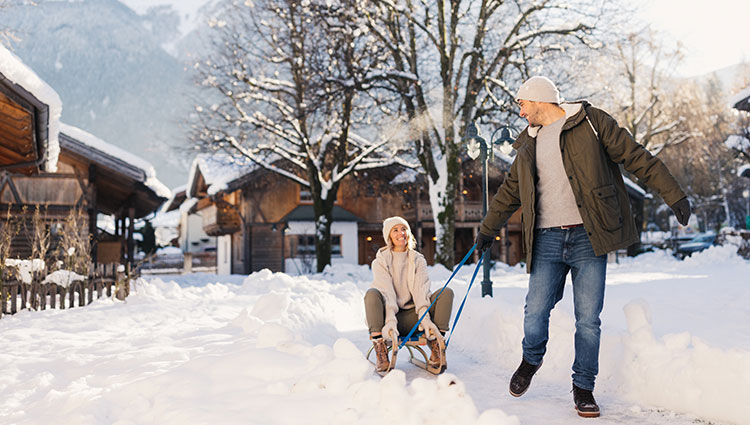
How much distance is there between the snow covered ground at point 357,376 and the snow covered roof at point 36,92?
2.78m

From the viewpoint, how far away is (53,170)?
36.0ft

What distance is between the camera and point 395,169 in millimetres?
30016

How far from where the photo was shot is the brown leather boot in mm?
5152

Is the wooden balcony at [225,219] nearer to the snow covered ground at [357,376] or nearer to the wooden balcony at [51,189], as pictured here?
the wooden balcony at [51,189]

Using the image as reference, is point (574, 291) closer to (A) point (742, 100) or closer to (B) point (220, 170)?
(A) point (742, 100)

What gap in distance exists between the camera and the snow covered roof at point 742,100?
1374 cm

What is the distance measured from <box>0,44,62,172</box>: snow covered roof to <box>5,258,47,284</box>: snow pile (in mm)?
2054

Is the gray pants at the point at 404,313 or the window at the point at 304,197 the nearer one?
the gray pants at the point at 404,313

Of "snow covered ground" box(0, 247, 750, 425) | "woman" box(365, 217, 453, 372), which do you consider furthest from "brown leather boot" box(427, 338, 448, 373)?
"snow covered ground" box(0, 247, 750, 425)

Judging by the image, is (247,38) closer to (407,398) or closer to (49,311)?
(49,311)

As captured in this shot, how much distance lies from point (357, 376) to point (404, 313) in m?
1.68

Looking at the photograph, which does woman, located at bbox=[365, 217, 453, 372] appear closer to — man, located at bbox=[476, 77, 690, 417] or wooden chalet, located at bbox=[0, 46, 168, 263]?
man, located at bbox=[476, 77, 690, 417]

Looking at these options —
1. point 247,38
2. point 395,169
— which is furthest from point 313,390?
point 395,169

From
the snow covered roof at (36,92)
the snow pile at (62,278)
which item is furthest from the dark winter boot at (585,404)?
the snow pile at (62,278)
